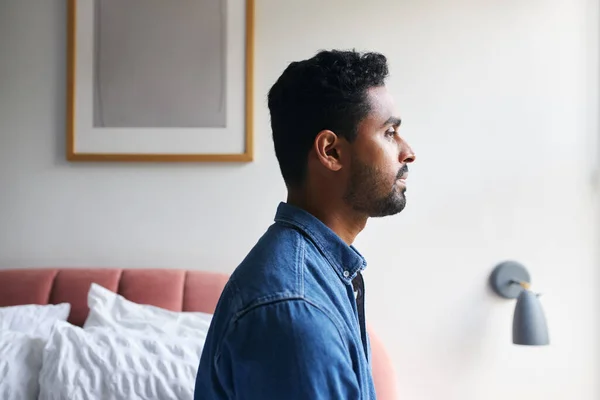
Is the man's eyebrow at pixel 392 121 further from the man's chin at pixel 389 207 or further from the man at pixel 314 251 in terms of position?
the man's chin at pixel 389 207

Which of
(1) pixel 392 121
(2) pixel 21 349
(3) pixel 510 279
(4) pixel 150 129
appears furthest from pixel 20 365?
(3) pixel 510 279

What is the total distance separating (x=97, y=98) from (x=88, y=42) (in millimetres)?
207

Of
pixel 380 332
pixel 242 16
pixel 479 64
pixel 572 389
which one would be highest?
pixel 242 16

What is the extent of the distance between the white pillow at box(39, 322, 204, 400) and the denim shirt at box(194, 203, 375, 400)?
63cm

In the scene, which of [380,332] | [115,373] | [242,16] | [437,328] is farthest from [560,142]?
[115,373]

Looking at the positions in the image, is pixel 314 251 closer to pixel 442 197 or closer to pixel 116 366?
pixel 116 366

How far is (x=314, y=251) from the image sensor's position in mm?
829

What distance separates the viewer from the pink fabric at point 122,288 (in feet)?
6.29

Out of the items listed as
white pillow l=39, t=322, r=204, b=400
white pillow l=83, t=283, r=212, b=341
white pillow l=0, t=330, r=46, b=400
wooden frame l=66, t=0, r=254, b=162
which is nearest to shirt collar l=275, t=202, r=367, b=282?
white pillow l=39, t=322, r=204, b=400

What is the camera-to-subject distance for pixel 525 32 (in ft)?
6.91

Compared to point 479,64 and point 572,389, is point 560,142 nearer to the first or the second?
point 479,64

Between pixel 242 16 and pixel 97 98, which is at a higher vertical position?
pixel 242 16

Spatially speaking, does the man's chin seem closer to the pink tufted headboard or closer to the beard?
the beard

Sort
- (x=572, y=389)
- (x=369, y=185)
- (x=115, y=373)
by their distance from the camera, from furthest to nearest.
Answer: (x=572, y=389), (x=115, y=373), (x=369, y=185)
